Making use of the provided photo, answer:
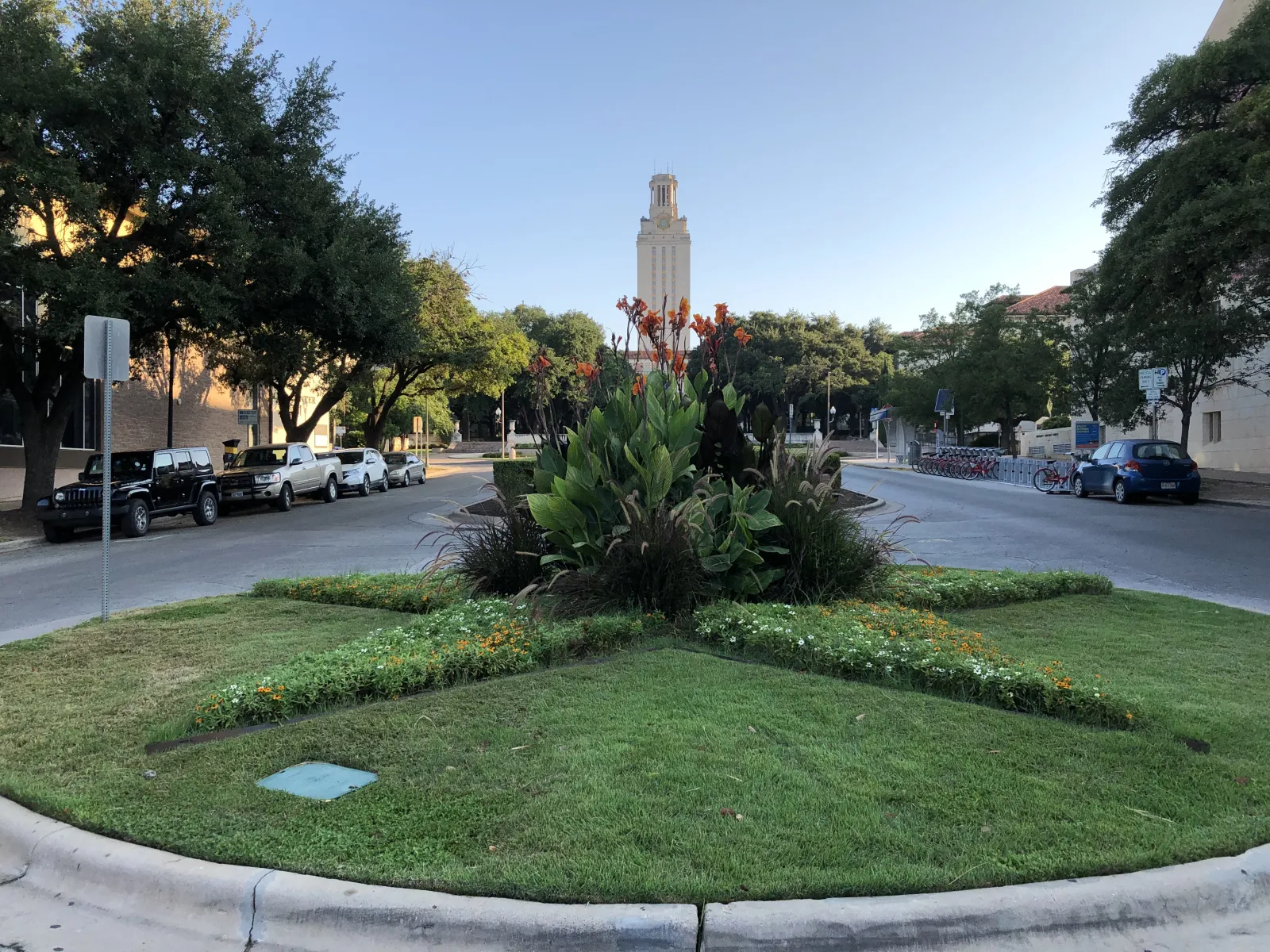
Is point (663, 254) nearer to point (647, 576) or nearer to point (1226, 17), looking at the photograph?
point (1226, 17)

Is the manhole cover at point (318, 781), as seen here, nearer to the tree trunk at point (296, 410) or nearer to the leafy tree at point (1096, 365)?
the leafy tree at point (1096, 365)

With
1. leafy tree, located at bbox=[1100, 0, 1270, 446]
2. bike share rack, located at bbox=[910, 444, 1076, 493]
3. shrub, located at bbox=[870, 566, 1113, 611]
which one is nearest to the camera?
shrub, located at bbox=[870, 566, 1113, 611]

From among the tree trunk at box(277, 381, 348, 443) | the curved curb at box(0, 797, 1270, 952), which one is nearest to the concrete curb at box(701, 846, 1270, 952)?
the curved curb at box(0, 797, 1270, 952)

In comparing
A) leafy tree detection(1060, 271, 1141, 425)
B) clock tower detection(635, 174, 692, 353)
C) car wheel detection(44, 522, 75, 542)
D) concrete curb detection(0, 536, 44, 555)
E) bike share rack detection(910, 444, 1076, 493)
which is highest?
clock tower detection(635, 174, 692, 353)

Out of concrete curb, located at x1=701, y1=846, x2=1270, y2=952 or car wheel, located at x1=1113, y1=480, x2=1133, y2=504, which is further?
car wheel, located at x1=1113, y1=480, x2=1133, y2=504

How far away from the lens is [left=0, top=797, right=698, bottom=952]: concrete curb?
276 centimetres

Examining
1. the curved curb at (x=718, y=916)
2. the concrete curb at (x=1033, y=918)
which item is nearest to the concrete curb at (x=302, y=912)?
the curved curb at (x=718, y=916)

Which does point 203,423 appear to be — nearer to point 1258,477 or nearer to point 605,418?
point 605,418

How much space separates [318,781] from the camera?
397cm

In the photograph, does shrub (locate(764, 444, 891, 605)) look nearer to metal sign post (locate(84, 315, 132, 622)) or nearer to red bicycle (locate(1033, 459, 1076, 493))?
metal sign post (locate(84, 315, 132, 622))

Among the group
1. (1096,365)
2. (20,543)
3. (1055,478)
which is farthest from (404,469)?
(1096,365)

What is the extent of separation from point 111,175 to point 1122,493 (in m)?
23.3

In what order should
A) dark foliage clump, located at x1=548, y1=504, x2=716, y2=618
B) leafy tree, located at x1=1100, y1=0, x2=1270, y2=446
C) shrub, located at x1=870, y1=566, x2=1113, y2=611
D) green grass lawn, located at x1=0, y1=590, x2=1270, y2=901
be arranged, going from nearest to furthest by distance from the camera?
green grass lawn, located at x1=0, y1=590, x2=1270, y2=901, dark foliage clump, located at x1=548, y1=504, x2=716, y2=618, shrub, located at x1=870, y1=566, x2=1113, y2=611, leafy tree, located at x1=1100, y1=0, x2=1270, y2=446

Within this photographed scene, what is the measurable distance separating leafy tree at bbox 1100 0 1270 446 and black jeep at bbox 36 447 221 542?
19270mm
